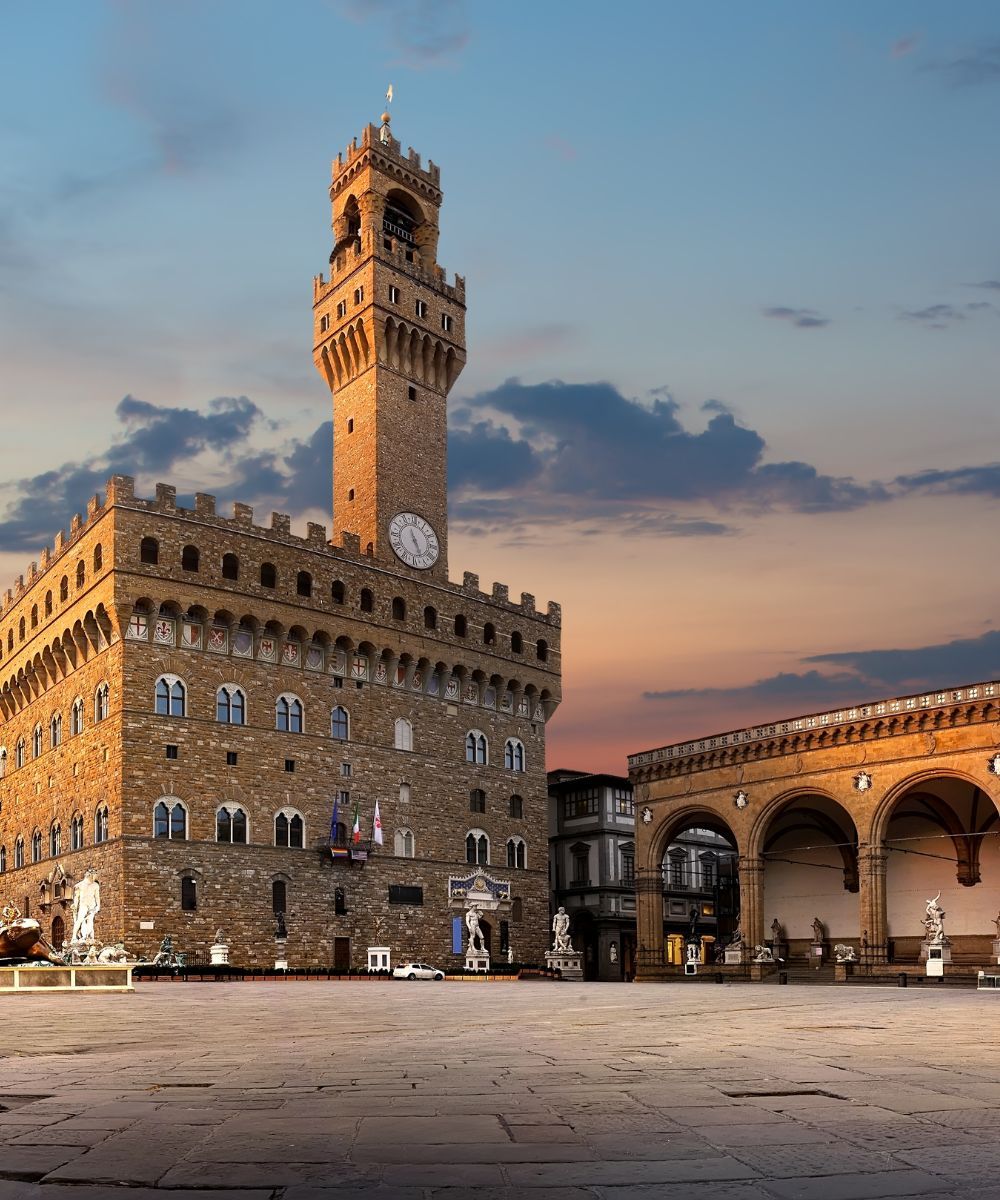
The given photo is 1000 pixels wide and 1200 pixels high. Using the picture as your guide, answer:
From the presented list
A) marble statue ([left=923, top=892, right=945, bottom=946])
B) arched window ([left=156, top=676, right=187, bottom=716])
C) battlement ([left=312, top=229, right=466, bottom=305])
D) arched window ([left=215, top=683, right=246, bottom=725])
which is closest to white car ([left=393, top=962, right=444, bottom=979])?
arched window ([left=215, top=683, right=246, bottom=725])

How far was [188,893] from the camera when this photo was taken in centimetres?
4434

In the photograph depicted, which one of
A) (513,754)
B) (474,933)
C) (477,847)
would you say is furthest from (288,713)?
(513,754)

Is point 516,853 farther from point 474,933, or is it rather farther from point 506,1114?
point 506,1114

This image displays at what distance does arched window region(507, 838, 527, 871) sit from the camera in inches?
2211

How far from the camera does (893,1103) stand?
24.7 feet

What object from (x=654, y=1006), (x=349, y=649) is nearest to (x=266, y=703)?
(x=349, y=649)

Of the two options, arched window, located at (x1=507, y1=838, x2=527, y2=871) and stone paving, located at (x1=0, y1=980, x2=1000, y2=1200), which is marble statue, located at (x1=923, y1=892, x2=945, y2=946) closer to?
arched window, located at (x1=507, y1=838, x2=527, y2=871)

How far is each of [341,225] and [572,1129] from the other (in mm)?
59070

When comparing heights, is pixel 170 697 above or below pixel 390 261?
below

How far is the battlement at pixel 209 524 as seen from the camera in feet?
150

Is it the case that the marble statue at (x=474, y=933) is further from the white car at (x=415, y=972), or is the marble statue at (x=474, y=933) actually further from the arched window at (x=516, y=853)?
the arched window at (x=516, y=853)

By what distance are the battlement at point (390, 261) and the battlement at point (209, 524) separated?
14071mm

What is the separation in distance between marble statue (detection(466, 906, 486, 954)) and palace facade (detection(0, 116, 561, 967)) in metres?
0.75

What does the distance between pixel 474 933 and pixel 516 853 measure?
4.99 meters
